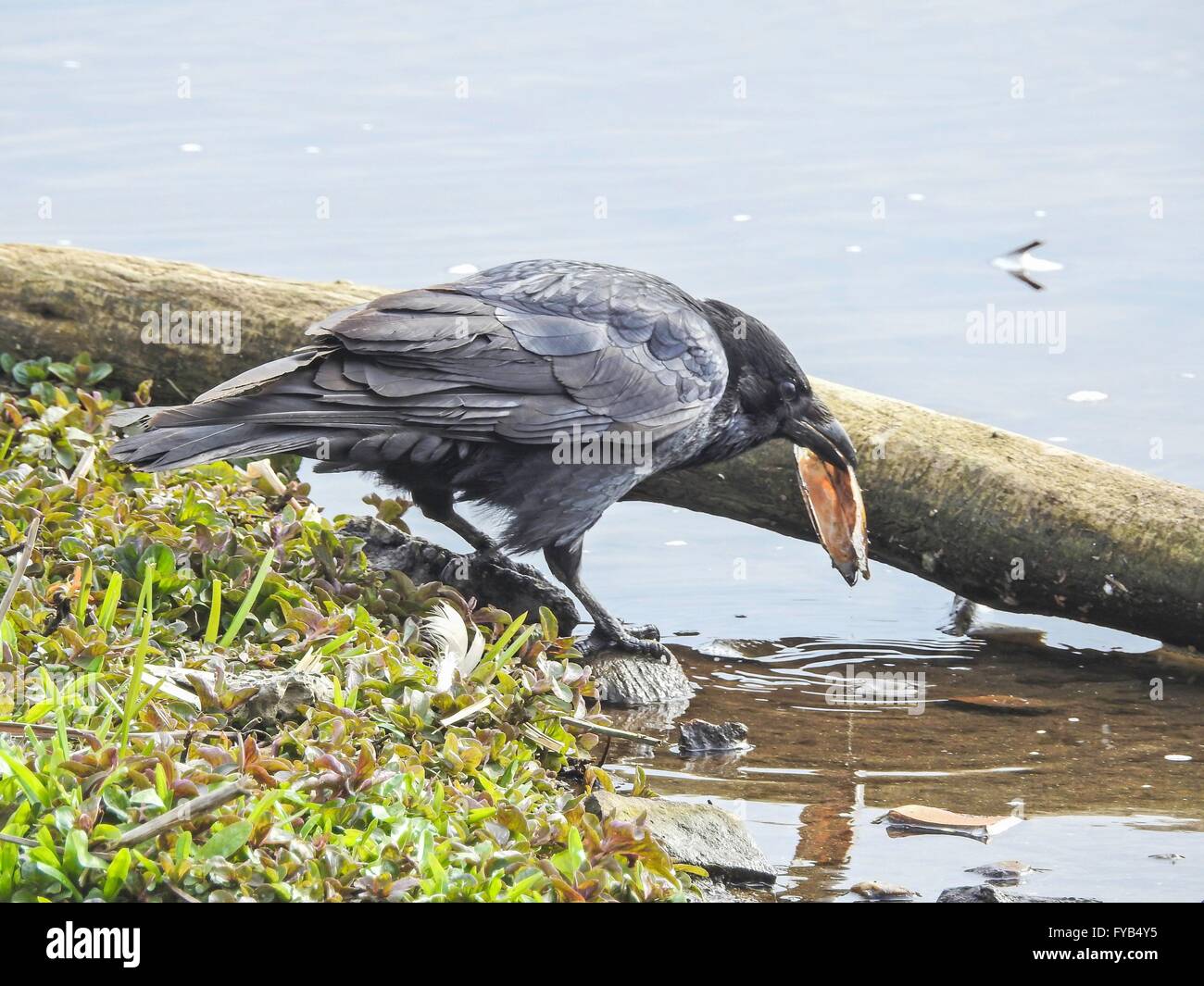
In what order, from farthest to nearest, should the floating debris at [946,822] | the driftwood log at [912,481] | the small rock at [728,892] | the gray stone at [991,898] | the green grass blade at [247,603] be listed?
the driftwood log at [912,481], the floating debris at [946,822], the green grass blade at [247,603], the small rock at [728,892], the gray stone at [991,898]

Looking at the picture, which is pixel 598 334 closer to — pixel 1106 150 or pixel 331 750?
pixel 331 750

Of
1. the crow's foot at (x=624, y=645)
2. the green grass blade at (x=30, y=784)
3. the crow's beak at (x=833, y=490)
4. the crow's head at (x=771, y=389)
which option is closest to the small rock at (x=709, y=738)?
the crow's foot at (x=624, y=645)

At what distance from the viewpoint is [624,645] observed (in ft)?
18.1

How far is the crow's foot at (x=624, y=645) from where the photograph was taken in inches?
217

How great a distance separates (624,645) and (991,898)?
2.07 meters

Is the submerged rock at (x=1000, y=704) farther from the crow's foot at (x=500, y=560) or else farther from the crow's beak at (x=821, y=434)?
the crow's foot at (x=500, y=560)

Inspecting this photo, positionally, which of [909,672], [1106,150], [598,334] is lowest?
[909,672]

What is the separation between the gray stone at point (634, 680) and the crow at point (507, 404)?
0.06m

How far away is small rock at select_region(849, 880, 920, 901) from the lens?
12.4 feet

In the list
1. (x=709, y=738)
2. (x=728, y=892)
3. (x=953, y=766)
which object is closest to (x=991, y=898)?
(x=728, y=892)

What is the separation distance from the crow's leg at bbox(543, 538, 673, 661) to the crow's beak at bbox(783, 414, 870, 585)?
29.0 inches

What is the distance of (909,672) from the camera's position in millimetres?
5883
